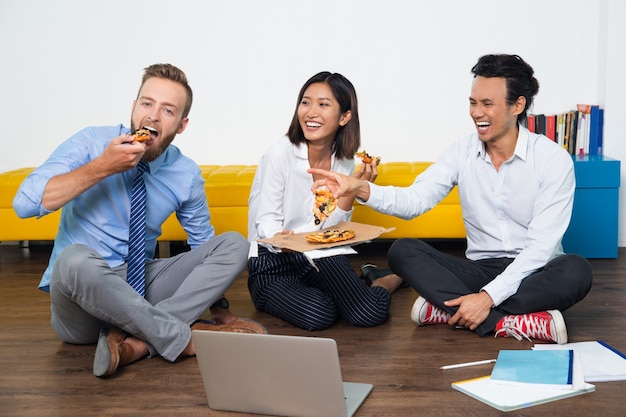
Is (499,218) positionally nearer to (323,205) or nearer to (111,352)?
(323,205)

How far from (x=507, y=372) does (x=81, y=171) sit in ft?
5.15

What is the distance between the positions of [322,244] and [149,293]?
27.3 inches

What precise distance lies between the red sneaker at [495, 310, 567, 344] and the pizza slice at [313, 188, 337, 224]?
82cm

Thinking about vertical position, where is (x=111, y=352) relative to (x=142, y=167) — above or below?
below

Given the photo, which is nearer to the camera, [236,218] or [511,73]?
[511,73]

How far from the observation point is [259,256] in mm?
3596

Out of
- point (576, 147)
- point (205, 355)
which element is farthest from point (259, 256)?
point (576, 147)

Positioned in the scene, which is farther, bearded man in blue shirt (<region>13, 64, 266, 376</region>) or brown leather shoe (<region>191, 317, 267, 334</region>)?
brown leather shoe (<region>191, 317, 267, 334</region>)

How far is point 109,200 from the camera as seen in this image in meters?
3.07

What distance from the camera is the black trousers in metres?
3.15

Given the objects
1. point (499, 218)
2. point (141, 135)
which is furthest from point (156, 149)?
point (499, 218)

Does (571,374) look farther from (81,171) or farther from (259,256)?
(81,171)

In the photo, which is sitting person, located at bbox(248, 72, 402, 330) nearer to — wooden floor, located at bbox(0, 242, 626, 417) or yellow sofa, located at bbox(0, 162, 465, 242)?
wooden floor, located at bbox(0, 242, 626, 417)

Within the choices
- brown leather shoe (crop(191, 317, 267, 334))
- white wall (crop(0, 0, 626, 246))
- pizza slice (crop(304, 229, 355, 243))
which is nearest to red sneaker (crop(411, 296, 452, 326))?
pizza slice (crop(304, 229, 355, 243))
